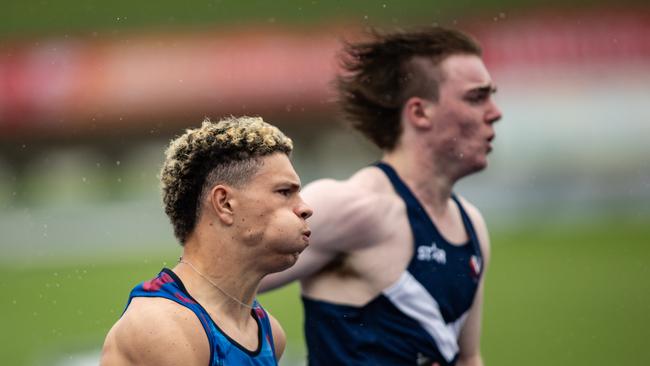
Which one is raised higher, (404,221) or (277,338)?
(404,221)

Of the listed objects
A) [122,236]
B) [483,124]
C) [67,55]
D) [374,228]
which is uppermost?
[67,55]

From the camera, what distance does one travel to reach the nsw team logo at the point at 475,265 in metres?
5.68

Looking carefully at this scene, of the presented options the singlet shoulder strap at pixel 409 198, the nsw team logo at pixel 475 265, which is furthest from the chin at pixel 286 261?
the nsw team logo at pixel 475 265

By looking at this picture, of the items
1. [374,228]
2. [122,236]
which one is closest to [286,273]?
[374,228]

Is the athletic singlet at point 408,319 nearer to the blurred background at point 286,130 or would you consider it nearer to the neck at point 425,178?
the neck at point 425,178

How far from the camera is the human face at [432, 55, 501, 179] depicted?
228 inches

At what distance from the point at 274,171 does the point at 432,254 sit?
6.59 ft

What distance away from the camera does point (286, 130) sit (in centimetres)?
1695

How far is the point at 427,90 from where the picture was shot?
596 cm

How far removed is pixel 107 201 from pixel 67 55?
2.16 metres

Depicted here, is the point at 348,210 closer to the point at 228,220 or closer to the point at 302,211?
the point at 302,211

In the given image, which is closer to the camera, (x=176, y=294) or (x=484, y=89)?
(x=176, y=294)

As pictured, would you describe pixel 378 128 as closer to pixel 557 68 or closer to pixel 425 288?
pixel 425 288

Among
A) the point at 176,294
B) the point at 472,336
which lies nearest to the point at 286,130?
the point at 472,336
